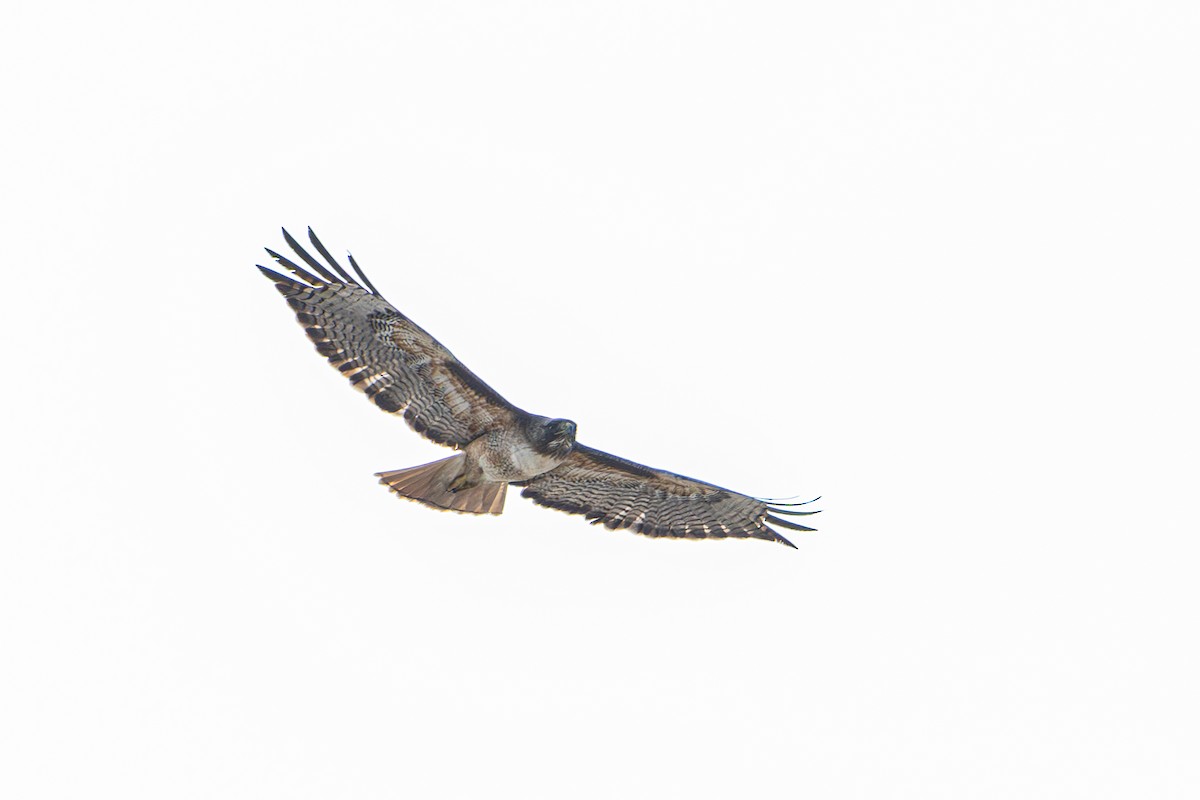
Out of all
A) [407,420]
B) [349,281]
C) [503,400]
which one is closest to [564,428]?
[503,400]

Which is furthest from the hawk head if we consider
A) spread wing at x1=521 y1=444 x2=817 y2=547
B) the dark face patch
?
spread wing at x1=521 y1=444 x2=817 y2=547

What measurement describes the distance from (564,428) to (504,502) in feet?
4.52

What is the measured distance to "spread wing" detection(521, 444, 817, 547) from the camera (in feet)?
47.1

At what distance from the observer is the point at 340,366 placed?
13.4 meters

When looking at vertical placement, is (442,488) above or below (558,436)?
below

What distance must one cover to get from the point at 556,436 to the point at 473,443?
0.95 m

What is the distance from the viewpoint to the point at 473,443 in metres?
13.9

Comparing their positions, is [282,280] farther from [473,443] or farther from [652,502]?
[652,502]

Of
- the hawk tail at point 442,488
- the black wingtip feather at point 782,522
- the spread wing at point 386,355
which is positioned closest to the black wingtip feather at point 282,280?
the spread wing at point 386,355

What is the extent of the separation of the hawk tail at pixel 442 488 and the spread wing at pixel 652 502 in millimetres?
508

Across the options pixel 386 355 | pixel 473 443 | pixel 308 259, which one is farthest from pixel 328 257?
pixel 473 443

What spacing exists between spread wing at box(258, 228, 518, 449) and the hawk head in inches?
13.4

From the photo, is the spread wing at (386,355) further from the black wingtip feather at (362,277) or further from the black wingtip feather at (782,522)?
the black wingtip feather at (782,522)

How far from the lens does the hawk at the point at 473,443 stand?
1307 cm
